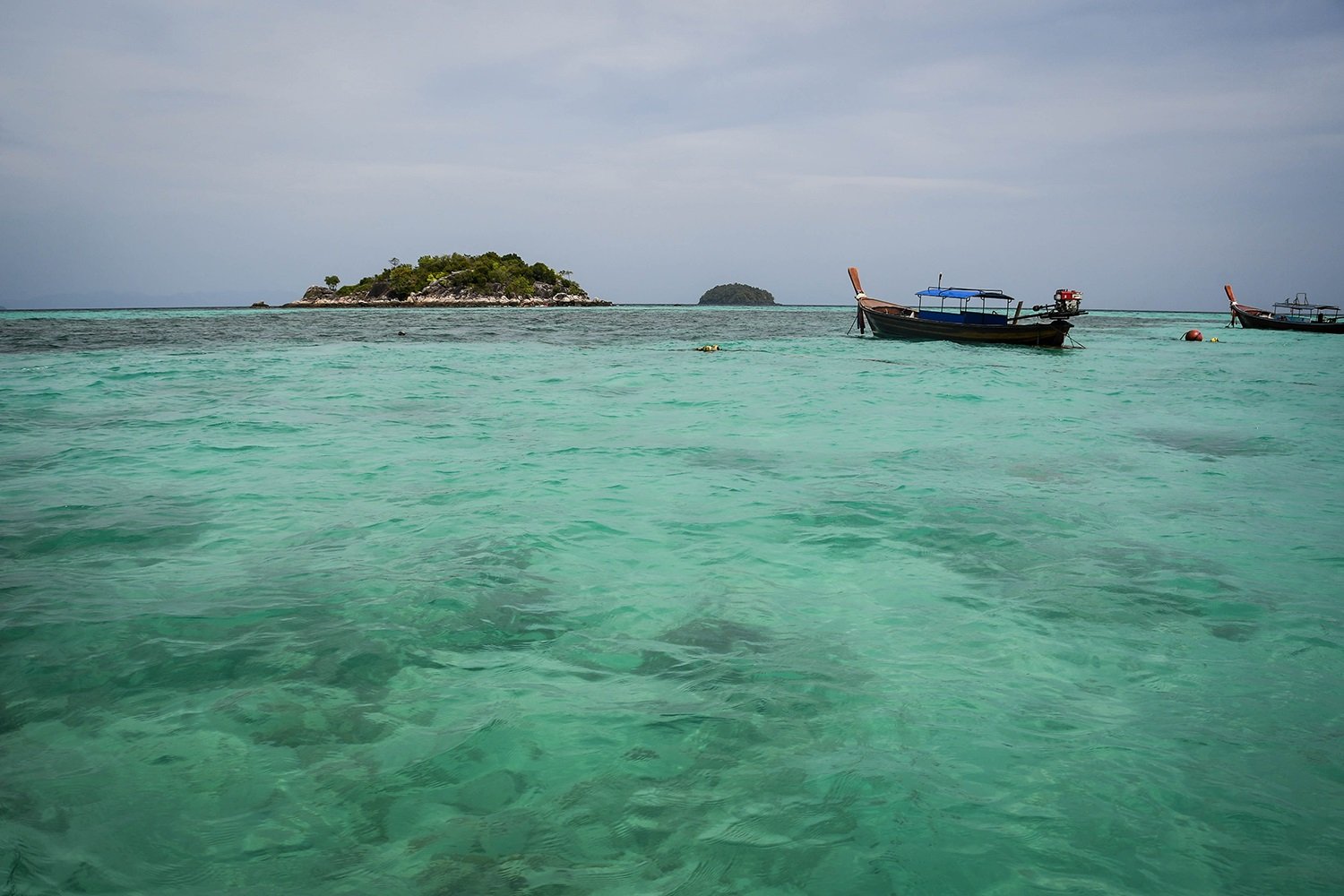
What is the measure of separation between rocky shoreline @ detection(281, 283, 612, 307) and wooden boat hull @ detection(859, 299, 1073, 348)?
102658 mm

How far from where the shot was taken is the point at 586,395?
1808cm

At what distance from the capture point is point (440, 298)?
13262 centimetres

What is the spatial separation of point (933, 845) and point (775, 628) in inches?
85.0

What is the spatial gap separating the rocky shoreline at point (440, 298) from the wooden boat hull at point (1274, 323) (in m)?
104

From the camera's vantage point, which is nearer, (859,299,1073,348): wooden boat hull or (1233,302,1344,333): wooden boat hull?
(859,299,1073,348): wooden boat hull

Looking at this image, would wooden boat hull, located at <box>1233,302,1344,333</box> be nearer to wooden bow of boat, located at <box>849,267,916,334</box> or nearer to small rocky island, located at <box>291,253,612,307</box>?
wooden bow of boat, located at <box>849,267,916,334</box>

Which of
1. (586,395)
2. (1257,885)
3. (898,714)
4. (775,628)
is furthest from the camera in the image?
(586,395)

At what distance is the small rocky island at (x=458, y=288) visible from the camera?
134 meters

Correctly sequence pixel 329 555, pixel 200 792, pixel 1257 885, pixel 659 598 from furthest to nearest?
pixel 329 555, pixel 659 598, pixel 200 792, pixel 1257 885

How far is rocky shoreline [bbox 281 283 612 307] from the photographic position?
437 ft

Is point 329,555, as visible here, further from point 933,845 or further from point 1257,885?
point 1257,885

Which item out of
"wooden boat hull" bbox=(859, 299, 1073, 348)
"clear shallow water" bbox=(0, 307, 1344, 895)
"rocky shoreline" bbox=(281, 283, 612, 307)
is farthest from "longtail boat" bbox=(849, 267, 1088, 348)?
"rocky shoreline" bbox=(281, 283, 612, 307)

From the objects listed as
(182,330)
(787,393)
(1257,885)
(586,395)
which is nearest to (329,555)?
(1257,885)

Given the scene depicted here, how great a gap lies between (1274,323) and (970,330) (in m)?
39.9
